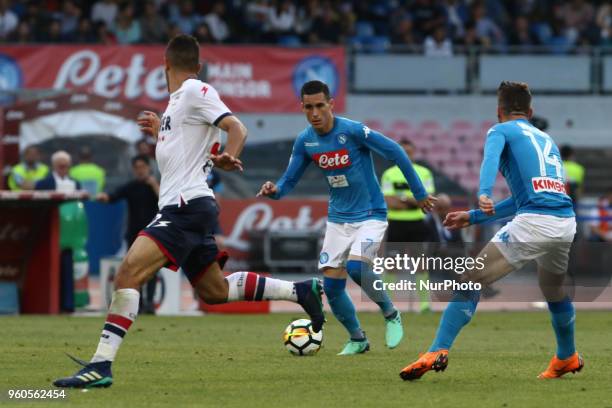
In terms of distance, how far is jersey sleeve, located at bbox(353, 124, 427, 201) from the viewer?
36.9 feet

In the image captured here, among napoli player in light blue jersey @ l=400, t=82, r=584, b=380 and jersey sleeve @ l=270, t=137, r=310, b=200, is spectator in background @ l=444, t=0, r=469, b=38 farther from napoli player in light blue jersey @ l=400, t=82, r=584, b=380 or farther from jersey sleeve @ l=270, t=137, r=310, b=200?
napoli player in light blue jersey @ l=400, t=82, r=584, b=380

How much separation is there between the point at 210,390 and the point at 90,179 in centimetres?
1512

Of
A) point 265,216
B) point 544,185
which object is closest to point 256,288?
point 544,185

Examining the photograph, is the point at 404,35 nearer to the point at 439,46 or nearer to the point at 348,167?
the point at 439,46

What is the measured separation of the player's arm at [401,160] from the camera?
11091mm

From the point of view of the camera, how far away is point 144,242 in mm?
8734

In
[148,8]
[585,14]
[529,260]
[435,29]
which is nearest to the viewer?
[529,260]

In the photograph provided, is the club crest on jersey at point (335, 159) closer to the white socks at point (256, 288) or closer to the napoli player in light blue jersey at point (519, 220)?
the white socks at point (256, 288)

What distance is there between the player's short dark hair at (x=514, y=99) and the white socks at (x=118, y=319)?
2.77 metres

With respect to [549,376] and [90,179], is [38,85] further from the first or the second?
[549,376]

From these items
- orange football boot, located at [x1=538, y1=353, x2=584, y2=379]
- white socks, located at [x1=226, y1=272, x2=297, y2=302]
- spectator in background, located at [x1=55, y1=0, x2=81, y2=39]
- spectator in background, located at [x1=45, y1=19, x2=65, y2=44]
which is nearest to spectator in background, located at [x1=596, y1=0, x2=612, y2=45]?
spectator in background, located at [x1=55, y1=0, x2=81, y2=39]

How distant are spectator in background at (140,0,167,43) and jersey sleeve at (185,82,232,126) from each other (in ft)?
59.6

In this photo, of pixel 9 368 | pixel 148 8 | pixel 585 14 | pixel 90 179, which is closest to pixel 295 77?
pixel 148 8

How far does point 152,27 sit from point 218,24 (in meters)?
1.61
